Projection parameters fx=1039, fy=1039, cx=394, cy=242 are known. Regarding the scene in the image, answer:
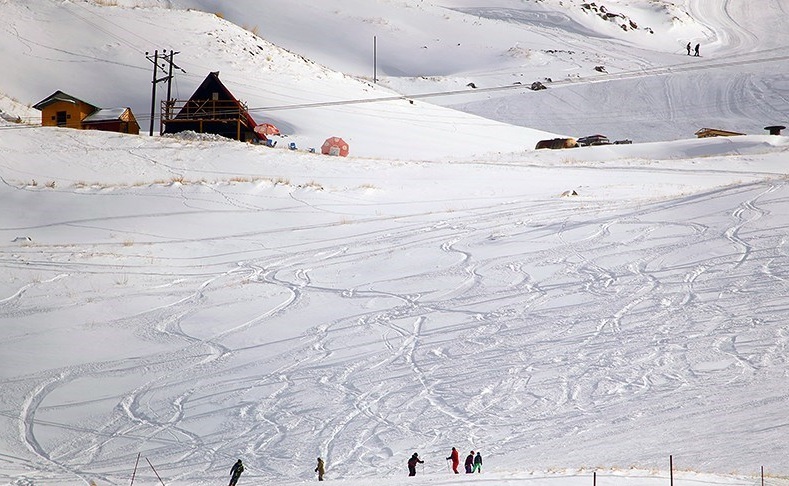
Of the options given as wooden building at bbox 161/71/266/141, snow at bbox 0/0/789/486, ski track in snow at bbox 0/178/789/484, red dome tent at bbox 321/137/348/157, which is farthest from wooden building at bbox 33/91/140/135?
ski track in snow at bbox 0/178/789/484

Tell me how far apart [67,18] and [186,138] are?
2413 cm

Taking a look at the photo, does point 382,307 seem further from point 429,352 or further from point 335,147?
point 335,147

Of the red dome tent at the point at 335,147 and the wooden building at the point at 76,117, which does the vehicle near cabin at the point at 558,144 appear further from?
the wooden building at the point at 76,117

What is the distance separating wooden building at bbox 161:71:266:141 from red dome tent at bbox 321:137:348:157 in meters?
4.15

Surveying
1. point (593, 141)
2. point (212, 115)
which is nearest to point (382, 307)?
point (212, 115)

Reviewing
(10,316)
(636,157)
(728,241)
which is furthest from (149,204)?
(636,157)

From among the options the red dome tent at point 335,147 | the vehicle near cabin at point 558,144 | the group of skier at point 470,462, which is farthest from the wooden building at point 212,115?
the group of skier at point 470,462

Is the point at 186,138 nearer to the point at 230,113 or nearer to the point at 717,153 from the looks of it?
the point at 230,113

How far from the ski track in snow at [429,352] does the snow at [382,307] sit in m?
0.08

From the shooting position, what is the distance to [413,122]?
62.1 meters

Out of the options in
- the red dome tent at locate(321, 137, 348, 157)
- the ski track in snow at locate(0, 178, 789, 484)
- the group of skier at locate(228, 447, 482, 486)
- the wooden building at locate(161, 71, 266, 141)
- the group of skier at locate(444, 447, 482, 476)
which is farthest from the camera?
the wooden building at locate(161, 71, 266, 141)

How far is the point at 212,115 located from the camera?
52.3 m

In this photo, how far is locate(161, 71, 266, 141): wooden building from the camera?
51969mm

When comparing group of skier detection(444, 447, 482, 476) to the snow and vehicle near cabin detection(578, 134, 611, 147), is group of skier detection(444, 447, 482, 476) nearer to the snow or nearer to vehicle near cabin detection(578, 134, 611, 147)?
the snow
